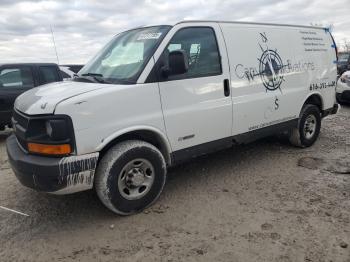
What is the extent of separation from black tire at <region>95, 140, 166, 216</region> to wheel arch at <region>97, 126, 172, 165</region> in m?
0.08

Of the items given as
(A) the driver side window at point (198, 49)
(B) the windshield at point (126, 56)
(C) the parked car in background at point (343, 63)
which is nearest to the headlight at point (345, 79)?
(C) the parked car in background at point (343, 63)

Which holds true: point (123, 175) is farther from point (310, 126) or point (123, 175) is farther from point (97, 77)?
point (310, 126)

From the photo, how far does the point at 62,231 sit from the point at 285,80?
3.95 m

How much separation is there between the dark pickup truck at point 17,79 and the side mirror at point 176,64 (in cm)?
510

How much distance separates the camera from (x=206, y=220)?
393 cm

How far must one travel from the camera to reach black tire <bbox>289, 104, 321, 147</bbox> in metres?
6.28

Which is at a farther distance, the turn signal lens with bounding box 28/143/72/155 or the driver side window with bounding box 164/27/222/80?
the driver side window with bounding box 164/27/222/80

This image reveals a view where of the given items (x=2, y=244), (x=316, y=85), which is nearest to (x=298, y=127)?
(x=316, y=85)

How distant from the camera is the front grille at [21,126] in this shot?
3.75 meters

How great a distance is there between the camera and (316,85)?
20.9 ft

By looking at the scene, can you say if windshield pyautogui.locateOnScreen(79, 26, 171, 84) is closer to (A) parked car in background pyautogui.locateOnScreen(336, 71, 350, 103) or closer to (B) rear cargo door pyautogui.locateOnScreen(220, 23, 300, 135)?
(B) rear cargo door pyautogui.locateOnScreen(220, 23, 300, 135)

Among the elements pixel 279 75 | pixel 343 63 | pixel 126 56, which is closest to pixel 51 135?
pixel 126 56

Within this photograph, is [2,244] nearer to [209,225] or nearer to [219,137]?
[209,225]

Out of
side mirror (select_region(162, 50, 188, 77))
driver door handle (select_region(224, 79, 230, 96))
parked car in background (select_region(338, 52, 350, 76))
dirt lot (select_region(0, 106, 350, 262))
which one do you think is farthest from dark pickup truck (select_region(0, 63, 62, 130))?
parked car in background (select_region(338, 52, 350, 76))
